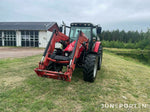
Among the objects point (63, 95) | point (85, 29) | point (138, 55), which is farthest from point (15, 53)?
point (138, 55)

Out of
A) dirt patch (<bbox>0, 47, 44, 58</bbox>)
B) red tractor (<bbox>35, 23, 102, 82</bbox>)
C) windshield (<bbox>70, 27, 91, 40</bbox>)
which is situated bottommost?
dirt patch (<bbox>0, 47, 44, 58</bbox>)

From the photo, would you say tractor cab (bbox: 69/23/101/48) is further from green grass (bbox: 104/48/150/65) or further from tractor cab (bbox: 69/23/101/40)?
green grass (bbox: 104/48/150/65)

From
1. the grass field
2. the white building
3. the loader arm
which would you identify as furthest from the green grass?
the white building

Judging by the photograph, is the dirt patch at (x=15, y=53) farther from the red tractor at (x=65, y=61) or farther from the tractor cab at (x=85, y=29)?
the red tractor at (x=65, y=61)

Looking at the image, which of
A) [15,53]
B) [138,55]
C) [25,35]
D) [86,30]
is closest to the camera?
[86,30]

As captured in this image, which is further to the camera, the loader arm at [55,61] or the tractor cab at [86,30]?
the tractor cab at [86,30]

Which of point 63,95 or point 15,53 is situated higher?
point 15,53

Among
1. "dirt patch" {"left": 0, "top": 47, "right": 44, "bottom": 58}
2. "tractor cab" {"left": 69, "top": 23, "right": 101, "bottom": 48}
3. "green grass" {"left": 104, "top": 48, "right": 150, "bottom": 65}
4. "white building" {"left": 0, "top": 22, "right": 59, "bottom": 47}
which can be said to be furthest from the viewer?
"white building" {"left": 0, "top": 22, "right": 59, "bottom": 47}

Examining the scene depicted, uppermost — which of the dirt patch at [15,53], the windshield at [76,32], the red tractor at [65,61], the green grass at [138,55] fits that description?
the windshield at [76,32]

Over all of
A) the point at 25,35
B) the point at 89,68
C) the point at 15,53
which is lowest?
the point at 15,53

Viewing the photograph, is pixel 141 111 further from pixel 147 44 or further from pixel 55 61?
pixel 147 44

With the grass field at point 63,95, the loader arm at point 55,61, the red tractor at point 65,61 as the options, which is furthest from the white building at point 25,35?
the loader arm at point 55,61

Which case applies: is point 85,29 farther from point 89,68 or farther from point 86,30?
point 89,68

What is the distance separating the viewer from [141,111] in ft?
9.82
